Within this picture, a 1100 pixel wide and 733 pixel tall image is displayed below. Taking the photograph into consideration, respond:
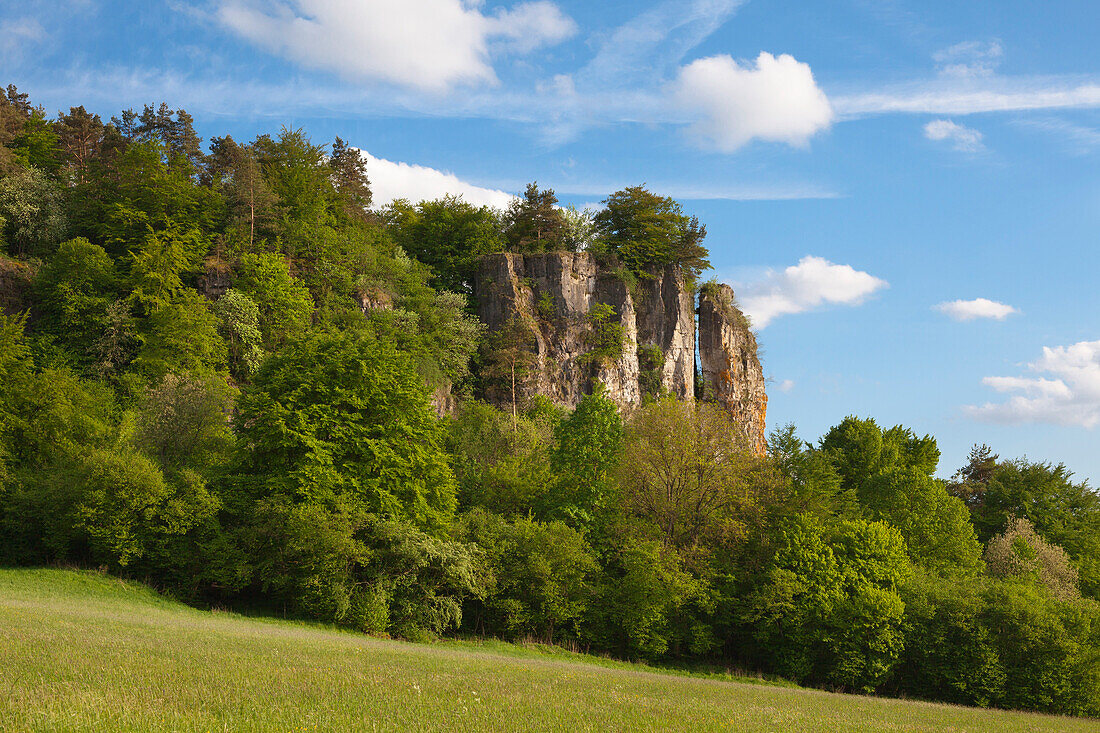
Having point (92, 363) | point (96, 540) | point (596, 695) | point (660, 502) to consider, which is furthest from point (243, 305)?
point (596, 695)

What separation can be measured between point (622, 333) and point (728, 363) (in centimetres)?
1452

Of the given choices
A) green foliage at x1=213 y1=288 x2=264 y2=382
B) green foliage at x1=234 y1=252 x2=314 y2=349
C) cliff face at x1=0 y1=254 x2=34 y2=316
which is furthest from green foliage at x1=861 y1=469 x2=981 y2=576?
cliff face at x1=0 y1=254 x2=34 y2=316

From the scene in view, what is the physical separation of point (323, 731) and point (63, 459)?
40489 millimetres

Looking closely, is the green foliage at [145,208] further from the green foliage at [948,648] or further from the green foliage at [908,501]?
the green foliage at [948,648]

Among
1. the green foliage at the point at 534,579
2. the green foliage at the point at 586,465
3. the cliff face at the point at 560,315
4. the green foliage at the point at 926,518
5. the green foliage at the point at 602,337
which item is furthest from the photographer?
the green foliage at the point at 602,337

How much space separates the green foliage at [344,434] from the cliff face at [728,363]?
160 feet

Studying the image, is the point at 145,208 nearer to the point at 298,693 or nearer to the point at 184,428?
the point at 184,428

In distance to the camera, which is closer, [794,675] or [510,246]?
[794,675]

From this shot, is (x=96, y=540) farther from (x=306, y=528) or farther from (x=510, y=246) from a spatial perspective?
(x=510, y=246)

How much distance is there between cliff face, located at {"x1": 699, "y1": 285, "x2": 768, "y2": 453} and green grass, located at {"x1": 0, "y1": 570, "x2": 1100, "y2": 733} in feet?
200

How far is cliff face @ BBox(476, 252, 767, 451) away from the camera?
74.1 metres

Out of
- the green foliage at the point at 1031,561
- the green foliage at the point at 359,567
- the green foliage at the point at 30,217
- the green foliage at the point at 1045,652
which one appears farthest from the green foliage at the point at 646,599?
the green foliage at the point at 30,217

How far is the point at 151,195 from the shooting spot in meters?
60.1

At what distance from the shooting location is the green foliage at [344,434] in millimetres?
37188
